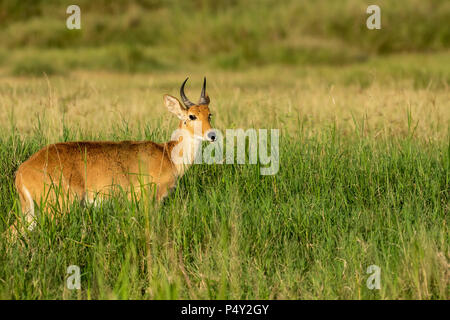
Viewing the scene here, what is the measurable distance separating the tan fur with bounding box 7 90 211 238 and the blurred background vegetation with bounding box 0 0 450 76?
1661 centimetres

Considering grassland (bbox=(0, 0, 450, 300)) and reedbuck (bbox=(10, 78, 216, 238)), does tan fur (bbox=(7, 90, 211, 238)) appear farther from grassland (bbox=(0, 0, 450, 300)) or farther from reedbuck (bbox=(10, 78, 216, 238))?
grassland (bbox=(0, 0, 450, 300))

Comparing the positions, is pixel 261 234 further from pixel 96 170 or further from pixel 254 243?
pixel 96 170

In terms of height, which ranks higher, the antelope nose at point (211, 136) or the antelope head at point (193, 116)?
the antelope head at point (193, 116)

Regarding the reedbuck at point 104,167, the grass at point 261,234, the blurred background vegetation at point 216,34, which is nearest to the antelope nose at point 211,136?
the reedbuck at point 104,167

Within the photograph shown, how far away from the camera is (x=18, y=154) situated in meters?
6.46

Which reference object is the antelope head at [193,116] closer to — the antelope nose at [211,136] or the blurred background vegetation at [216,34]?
the antelope nose at [211,136]

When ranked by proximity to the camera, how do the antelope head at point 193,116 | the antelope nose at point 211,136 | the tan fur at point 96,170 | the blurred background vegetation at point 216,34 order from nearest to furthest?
the tan fur at point 96,170 < the antelope nose at point 211,136 < the antelope head at point 193,116 < the blurred background vegetation at point 216,34

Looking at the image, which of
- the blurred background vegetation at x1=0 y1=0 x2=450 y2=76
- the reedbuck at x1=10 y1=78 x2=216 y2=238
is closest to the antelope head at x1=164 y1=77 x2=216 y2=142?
the reedbuck at x1=10 y1=78 x2=216 y2=238

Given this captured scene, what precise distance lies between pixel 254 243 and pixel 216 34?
895 inches

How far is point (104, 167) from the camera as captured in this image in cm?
554

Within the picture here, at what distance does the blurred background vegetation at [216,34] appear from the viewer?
77.9ft

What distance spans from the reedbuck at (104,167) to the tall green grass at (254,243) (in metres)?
0.20

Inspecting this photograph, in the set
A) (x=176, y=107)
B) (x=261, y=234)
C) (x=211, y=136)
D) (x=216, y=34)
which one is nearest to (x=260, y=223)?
(x=261, y=234)
